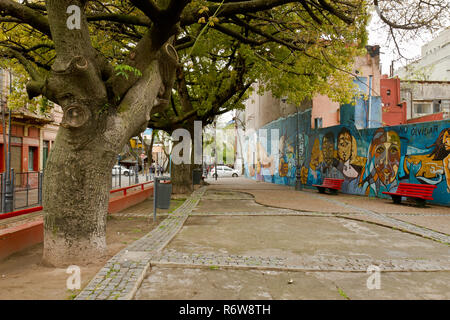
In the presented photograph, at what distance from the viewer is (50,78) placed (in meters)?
4.58

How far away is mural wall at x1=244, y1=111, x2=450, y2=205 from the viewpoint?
11.4 m

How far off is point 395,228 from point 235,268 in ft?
15.3

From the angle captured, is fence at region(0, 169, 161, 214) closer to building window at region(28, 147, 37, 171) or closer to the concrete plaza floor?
the concrete plaza floor

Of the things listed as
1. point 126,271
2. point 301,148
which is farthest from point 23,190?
point 301,148

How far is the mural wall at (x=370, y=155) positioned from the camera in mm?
11352

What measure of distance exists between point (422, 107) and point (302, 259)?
1351 inches

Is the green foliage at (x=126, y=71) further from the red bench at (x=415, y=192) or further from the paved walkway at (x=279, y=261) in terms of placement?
the red bench at (x=415, y=192)

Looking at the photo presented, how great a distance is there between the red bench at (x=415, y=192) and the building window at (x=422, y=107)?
83.3 feet

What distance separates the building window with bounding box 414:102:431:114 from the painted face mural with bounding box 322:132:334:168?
21033 mm

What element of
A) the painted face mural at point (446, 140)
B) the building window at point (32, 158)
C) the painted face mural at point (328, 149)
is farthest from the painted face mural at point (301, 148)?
the building window at point (32, 158)

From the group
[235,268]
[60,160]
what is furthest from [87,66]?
[235,268]

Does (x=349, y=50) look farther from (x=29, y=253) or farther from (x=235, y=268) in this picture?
(x=29, y=253)

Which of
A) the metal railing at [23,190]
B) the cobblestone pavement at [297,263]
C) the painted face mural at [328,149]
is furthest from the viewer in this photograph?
the painted face mural at [328,149]
